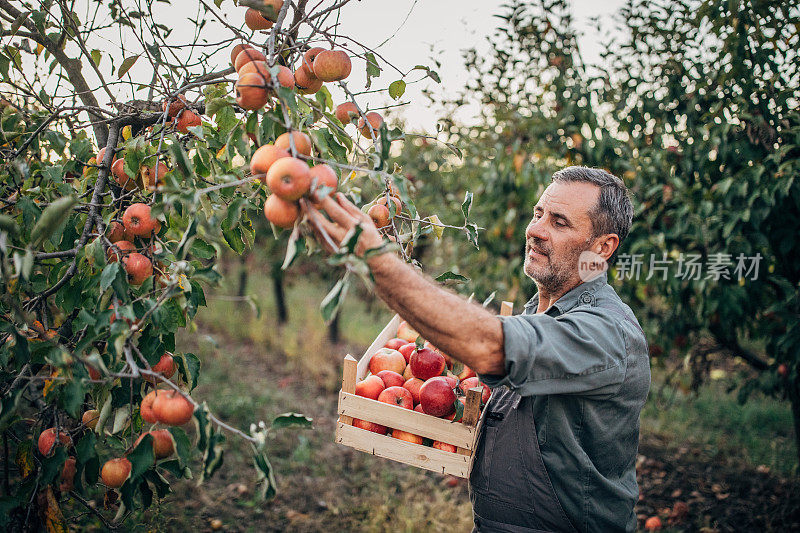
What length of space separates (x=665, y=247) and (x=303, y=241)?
280 centimetres

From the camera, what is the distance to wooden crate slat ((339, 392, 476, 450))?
1532 millimetres

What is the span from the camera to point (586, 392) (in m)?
1.46

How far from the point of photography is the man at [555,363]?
50.2 inches

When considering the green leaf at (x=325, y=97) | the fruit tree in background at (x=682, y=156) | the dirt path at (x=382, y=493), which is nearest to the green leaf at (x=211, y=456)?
the green leaf at (x=325, y=97)

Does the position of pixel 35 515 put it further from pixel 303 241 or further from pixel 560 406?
pixel 560 406

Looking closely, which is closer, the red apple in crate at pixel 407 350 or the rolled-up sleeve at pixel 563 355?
the rolled-up sleeve at pixel 563 355

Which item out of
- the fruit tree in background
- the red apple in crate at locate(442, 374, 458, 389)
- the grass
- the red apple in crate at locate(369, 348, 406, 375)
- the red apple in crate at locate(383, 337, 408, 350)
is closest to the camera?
the red apple in crate at locate(442, 374, 458, 389)

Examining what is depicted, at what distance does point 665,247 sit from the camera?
3.23 metres

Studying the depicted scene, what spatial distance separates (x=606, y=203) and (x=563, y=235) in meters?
0.19

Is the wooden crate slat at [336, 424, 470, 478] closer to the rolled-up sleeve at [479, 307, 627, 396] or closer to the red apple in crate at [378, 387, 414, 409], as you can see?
the red apple in crate at [378, 387, 414, 409]

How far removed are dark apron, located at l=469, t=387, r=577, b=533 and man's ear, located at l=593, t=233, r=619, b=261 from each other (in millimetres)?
576

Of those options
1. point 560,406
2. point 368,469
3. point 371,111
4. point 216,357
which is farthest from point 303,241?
point 216,357

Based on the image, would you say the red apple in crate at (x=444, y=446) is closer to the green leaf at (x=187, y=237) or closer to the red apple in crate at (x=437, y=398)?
the red apple in crate at (x=437, y=398)

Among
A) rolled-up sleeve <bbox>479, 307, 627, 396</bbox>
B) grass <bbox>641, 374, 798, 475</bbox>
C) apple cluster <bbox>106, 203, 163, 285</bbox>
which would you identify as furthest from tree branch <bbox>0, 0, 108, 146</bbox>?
grass <bbox>641, 374, 798, 475</bbox>
